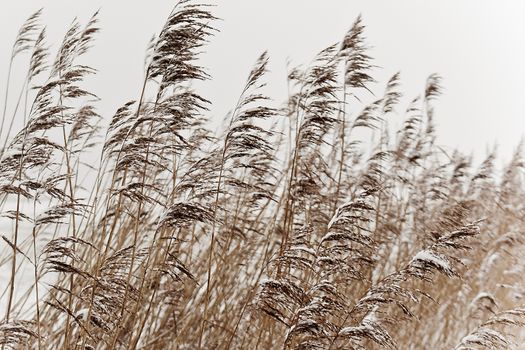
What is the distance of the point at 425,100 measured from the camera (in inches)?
221

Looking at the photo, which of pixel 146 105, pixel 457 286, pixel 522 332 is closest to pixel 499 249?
pixel 457 286

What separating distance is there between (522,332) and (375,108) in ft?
12.5

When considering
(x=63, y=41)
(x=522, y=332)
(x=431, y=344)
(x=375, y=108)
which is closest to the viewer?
(x=63, y=41)

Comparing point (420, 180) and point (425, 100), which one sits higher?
point (425, 100)

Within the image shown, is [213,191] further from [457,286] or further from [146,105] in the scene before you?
[457,286]

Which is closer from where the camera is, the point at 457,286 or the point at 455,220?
the point at 455,220

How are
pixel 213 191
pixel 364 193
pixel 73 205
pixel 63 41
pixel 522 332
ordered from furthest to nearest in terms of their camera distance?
1. pixel 522 332
2. pixel 63 41
3. pixel 364 193
4. pixel 213 191
5. pixel 73 205

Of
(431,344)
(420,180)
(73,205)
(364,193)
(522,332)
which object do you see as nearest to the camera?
(73,205)

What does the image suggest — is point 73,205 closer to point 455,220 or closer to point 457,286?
point 455,220

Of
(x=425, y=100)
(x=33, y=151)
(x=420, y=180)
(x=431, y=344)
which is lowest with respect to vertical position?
(x=431, y=344)

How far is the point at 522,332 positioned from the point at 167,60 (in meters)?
5.84

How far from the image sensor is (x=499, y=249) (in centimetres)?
624

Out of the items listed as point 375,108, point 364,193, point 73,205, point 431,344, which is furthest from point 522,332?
point 73,205

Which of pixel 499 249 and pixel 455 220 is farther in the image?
pixel 499 249
